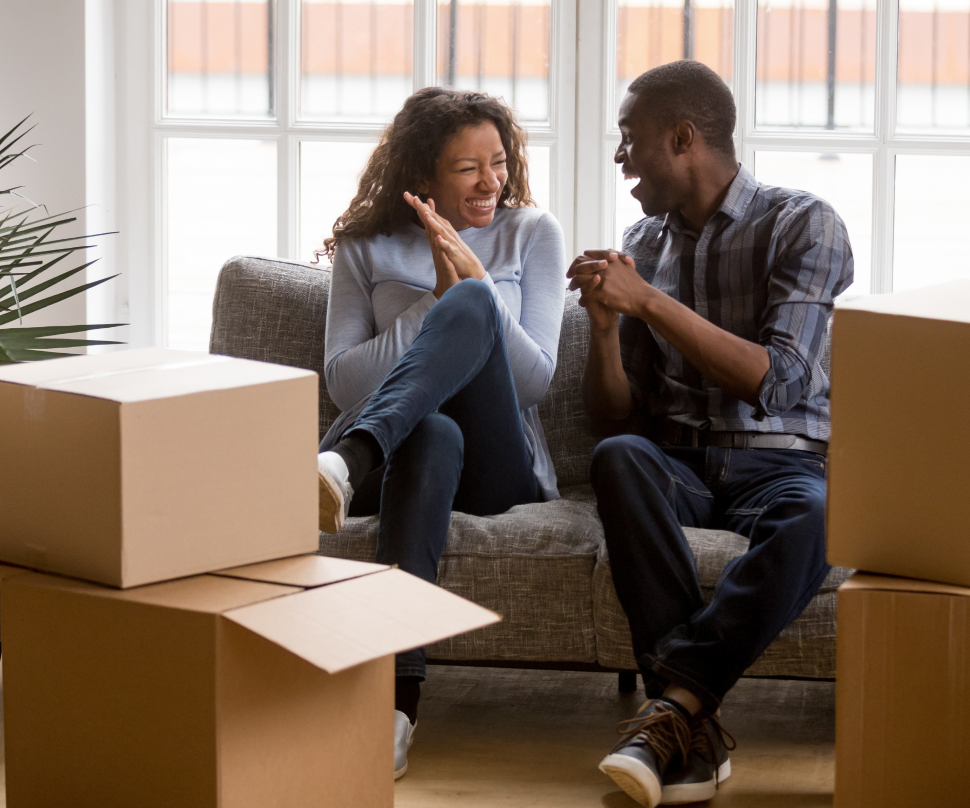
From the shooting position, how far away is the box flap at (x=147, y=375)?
1083mm

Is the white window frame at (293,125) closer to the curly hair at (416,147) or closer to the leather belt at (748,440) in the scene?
the curly hair at (416,147)

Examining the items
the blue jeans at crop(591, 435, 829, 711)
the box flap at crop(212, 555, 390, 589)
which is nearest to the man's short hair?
the blue jeans at crop(591, 435, 829, 711)

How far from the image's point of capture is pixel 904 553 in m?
1.13

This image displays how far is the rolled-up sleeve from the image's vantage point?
5.85ft

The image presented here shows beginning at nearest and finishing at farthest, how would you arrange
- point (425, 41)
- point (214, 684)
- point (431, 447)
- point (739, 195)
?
1. point (214, 684)
2. point (431, 447)
3. point (739, 195)
4. point (425, 41)

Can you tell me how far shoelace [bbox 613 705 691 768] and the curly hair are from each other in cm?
108

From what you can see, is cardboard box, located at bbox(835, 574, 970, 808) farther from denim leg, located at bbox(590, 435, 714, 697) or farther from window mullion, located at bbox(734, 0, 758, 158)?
window mullion, located at bbox(734, 0, 758, 158)

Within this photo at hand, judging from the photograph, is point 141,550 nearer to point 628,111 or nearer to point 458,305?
point 458,305

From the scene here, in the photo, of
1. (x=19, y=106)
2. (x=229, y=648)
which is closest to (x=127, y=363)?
(x=229, y=648)

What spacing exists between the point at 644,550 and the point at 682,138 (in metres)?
0.77

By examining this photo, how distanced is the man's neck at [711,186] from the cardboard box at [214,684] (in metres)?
Answer: 1.11

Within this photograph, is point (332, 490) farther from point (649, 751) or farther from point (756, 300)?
point (756, 300)

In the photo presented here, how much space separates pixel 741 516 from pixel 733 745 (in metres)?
0.36

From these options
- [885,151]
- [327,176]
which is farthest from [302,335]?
[885,151]
